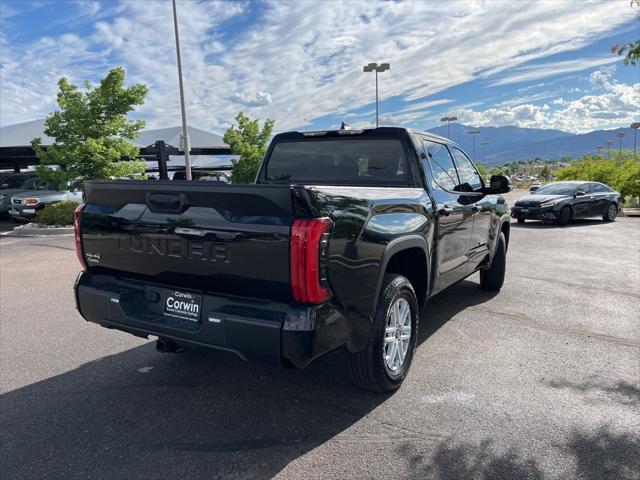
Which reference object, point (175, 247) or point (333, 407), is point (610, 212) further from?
point (175, 247)

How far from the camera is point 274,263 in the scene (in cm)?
256

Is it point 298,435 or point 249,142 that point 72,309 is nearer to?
point 298,435

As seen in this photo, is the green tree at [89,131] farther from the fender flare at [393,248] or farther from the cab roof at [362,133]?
the fender flare at [393,248]

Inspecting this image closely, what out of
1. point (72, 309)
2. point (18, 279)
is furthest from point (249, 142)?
point (72, 309)

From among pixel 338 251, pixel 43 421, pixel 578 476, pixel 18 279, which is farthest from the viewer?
pixel 18 279

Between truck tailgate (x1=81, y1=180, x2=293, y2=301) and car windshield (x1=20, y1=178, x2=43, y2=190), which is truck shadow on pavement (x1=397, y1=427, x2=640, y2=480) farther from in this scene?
car windshield (x1=20, y1=178, x2=43, y2=190)

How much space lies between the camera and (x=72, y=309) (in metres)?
5.65

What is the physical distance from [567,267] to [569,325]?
3444 mm

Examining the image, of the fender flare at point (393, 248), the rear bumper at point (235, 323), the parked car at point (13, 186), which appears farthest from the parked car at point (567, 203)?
the parked car at point (13, 186)

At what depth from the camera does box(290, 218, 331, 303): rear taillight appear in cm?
247

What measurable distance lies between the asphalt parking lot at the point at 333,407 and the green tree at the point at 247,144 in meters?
21.5

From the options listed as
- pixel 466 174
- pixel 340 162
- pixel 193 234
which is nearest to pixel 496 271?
pixel 466 174

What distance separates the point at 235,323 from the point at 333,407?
1.07 metres

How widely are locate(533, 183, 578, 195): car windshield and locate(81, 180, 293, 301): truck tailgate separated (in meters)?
14.8
